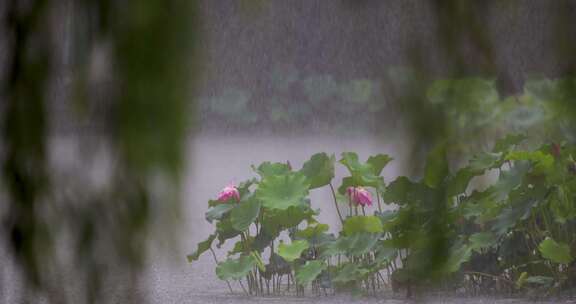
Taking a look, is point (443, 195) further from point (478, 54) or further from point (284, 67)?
point (284, 67)

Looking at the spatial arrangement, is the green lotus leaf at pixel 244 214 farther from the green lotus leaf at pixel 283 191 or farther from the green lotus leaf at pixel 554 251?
the green lotus leaf at pixel 554 251

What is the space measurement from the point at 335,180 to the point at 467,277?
0.94 ft

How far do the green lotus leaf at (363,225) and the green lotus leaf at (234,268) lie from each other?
17 cm

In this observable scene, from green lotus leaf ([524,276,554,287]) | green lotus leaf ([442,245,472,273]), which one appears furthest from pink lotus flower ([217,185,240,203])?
green lotus leaf ([524,276,554,287])

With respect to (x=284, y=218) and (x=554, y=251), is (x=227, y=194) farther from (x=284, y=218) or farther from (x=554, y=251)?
(x=554, y=251)

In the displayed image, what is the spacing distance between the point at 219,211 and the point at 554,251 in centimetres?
55

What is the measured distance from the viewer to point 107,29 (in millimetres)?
308

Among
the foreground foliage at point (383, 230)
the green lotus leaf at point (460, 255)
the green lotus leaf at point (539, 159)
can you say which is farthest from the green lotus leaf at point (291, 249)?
the green lotus leaf at point (539, 159)

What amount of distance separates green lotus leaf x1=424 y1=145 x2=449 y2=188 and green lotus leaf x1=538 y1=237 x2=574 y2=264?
42.1 inches

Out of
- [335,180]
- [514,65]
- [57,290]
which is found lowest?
[57,290]

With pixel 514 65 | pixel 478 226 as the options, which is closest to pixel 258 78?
pixel 514 65

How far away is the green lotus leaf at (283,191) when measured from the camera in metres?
1.41

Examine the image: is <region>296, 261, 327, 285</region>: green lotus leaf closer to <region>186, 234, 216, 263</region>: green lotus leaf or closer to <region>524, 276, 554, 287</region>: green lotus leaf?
<region>186, 234, 216, 263</region>: green lotus leaf

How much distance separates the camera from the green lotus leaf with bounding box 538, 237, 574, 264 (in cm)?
135
